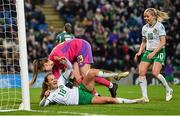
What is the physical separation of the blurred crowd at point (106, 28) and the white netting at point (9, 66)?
7.30 metres

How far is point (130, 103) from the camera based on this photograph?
43.4ft

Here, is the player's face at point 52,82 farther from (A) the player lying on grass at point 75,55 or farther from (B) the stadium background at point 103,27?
(B) the stadium background at point 103,27

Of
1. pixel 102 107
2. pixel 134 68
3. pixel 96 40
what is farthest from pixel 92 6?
pixel 102 107

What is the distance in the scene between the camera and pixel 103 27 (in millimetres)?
31703

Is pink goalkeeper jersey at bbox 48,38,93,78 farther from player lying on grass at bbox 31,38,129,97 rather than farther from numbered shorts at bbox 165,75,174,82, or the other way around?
numbered shorts at bbox 165,75,174,82

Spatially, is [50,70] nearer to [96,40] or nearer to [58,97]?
[58,97]

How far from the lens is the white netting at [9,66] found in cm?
1438

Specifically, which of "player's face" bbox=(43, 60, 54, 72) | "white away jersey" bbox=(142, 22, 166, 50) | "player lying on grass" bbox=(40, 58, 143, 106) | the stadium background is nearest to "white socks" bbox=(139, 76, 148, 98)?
"white away jersey" bbox=(142, 22, 166, 50)

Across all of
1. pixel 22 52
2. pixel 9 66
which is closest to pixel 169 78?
pixel 9 66

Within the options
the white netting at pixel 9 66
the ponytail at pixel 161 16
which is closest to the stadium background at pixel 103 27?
the white netting at pixel 9 66

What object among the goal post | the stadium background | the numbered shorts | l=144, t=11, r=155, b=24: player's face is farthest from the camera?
the stadium background

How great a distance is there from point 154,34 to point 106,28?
677 inches

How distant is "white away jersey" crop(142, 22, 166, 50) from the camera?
1451 cm

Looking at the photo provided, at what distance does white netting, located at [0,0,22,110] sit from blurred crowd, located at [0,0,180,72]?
7.30 m
